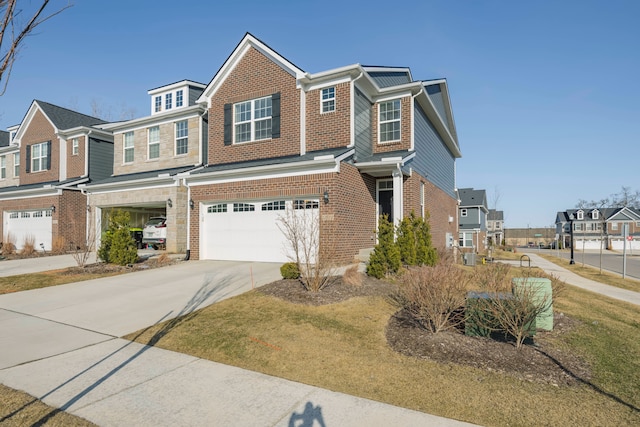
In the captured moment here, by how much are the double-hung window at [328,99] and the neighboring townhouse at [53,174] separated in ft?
52.5

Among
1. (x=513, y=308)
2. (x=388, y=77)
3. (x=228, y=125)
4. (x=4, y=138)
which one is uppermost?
(x=4, y=138)

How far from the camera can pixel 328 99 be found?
45.3ft

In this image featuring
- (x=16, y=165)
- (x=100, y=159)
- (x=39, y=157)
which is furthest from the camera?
(x=16, y=165)

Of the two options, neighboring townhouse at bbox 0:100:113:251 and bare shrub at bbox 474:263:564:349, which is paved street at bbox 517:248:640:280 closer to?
bare shrub at bbox 474:263:564:349

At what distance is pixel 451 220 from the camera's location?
23.7 meters

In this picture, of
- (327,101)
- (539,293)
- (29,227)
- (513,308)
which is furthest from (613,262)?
(29,227)

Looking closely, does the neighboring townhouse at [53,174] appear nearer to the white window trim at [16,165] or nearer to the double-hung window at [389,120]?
the white window trim at [16,165]

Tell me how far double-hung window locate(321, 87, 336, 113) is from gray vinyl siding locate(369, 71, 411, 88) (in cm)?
265

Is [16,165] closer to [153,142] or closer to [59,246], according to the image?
[59,246]

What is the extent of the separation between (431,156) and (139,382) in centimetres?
1702

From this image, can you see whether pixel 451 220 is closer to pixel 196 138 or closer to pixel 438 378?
pixel 196 138

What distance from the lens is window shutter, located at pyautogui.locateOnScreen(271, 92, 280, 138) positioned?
47.6 feet

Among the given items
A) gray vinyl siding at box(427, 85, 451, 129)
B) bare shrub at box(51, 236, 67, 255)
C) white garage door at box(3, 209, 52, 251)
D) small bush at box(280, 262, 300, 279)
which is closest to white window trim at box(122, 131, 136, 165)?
bare shrub at box(51, 236, 67, 255)

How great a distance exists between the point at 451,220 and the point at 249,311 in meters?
19.3
